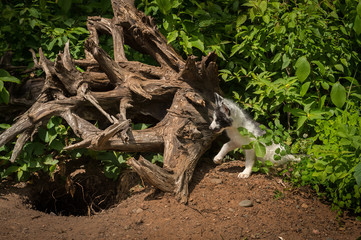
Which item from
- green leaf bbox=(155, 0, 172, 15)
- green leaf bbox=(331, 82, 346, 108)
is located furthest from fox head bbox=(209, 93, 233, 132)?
green leaf bbox=(331, 82, 346, 108)

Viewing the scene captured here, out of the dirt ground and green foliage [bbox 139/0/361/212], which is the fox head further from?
the dirt ground

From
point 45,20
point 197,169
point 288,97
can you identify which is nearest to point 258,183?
point 197,169

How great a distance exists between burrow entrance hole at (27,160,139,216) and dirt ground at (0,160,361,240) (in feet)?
1.74

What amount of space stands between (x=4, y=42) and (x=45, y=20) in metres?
0.65

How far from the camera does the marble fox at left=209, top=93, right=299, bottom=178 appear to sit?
14.4ft

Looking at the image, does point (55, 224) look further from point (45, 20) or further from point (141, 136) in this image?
point (45, 20)

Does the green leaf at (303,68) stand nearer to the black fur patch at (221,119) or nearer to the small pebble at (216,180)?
the black fur patch at (221,119)

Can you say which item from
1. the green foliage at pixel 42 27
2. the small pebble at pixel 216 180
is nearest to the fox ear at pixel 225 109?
the small pebble at pixel 216 180

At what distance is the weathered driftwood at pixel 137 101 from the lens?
155 inches

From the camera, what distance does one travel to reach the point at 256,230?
135 inches

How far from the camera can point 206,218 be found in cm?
359

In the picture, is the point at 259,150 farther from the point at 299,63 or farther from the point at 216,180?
the point at 299,63

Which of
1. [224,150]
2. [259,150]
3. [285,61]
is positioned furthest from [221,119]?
[285,61]

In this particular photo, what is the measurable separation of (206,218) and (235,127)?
134 cm
